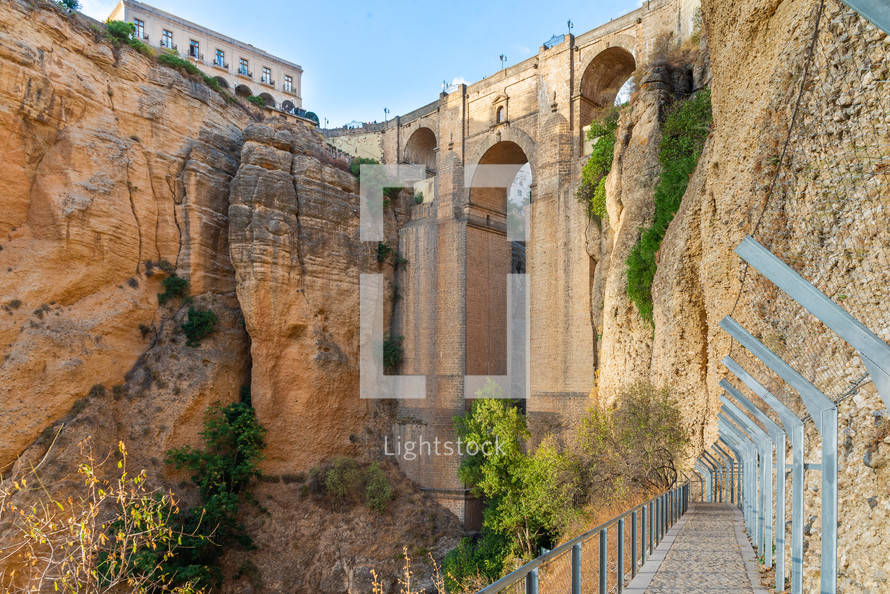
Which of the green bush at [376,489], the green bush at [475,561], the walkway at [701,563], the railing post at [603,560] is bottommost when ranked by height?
the green bush at [475,561]

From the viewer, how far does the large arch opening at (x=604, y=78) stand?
74.4ft

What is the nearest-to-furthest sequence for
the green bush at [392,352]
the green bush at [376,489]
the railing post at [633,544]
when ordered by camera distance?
the railing post at [633,544]
the green bush at [376,489]
the green bush at [392,352]

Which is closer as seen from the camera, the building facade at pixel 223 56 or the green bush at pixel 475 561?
the green bush at pixel 475 561

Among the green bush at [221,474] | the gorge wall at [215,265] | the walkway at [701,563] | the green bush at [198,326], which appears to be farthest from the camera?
the green bush at [198,326]

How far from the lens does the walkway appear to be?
5680 millimetres

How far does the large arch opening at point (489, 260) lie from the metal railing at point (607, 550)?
53.2 feet

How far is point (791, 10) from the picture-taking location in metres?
6.66

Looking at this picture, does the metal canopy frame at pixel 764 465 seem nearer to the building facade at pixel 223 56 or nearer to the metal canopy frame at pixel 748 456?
the metal canopy frame at pixel 748 456

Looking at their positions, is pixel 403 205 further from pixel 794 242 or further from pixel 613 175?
pixel 794 242

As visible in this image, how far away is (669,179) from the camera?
1544cm


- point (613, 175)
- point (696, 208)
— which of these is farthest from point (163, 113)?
point (696, 208)

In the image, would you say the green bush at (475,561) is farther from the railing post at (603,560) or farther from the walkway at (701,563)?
the railing post at (603,560)

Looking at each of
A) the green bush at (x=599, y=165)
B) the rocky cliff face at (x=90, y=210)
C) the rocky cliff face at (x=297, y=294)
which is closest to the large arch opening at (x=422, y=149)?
the rocky cliff face at (x=297, y=294)

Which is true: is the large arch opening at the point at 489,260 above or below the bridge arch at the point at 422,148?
below
